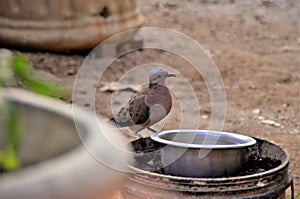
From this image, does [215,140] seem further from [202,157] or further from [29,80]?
[29,80]

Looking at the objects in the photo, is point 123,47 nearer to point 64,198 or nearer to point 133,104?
point 133,104

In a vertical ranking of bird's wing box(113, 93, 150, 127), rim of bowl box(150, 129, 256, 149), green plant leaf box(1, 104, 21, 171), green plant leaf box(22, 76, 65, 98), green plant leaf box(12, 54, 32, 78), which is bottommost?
bird's wing box(113, 93, 150, 127)

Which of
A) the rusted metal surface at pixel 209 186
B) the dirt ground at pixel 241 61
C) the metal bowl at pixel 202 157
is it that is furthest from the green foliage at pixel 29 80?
the dirt ground at pixel 241 61

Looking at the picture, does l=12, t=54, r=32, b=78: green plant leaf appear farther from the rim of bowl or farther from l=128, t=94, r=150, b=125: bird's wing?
l=128, t=94, r=150, b=125: bird's wing

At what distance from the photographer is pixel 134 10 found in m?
6.30

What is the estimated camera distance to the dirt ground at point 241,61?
4.78 meters

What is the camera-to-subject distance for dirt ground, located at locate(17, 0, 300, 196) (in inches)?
188

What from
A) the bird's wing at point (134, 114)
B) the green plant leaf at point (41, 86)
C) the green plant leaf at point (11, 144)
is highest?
the green plant leaf at point (41, 86)

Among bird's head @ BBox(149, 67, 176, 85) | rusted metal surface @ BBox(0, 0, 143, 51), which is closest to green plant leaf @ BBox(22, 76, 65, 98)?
bird's head @ BBox(149, 67, 176, 85)

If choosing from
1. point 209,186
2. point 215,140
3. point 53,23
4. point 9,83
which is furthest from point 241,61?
point 9,83

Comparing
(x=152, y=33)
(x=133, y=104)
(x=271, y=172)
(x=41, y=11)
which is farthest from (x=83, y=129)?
(x=152, y=33)

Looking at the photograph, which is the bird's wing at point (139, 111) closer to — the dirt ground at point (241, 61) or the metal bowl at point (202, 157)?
the metal bowl at point (202, 157)

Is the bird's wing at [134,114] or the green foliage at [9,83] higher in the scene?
the green foliage at [9,83]

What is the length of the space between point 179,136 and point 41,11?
370cm
